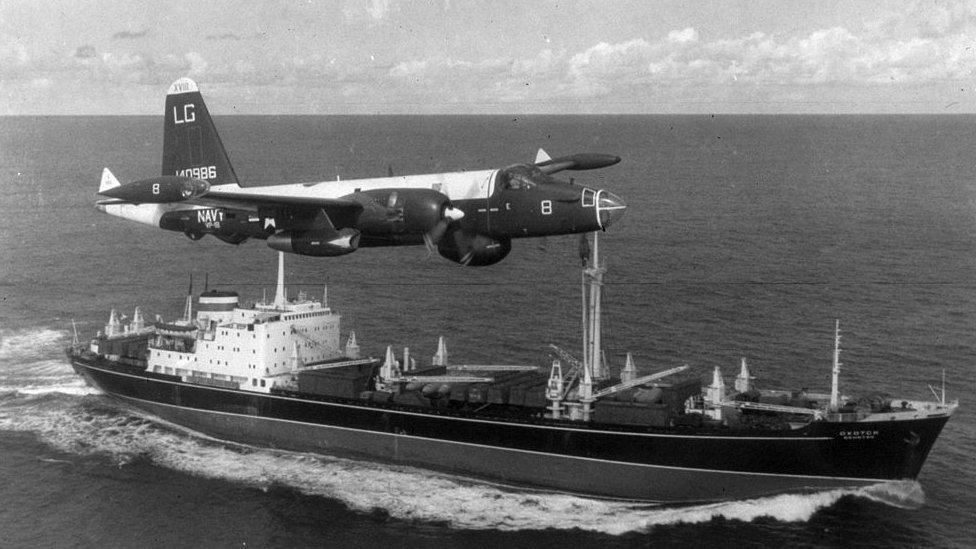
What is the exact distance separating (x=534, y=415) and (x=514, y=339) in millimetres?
16084

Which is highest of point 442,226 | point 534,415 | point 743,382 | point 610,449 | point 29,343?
point 442,226

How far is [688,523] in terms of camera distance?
3562 cm

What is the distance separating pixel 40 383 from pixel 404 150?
13669 centimetres

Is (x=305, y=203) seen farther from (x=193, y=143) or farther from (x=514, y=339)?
(x=514, y=339)

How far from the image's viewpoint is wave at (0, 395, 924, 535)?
35.9 meters

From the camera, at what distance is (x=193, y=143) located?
3612 cm

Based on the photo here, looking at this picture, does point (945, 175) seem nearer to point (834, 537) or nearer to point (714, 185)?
point (714, 185)

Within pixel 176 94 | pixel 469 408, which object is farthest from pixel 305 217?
pixel 469 408

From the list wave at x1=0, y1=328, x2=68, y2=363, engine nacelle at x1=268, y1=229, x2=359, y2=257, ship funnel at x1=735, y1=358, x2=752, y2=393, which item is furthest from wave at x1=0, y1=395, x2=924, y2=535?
engine nacelle at x1=268, y1=229, x2=359, y2=257

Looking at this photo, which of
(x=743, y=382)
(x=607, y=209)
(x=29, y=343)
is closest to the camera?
(x=607, y=209)

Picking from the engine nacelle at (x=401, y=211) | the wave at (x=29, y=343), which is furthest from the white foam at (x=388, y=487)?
the engine nacelle at (x=401, y=211)

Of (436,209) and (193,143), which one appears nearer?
(436,209)

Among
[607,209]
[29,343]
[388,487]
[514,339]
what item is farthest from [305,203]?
[29,343]

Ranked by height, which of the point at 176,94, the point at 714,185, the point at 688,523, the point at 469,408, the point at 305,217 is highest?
the point at 714,185
